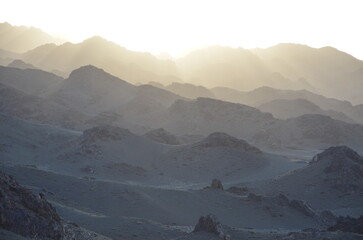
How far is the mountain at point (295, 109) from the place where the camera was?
169 m

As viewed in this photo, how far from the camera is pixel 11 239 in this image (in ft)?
63.2

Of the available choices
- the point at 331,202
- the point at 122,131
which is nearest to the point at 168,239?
the point at 331,202

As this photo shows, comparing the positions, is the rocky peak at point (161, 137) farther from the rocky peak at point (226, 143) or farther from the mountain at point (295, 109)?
the mountain at point (295, 109)

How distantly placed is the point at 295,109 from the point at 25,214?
15811 cm

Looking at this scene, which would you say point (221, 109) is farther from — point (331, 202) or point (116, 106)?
point (331, 202)

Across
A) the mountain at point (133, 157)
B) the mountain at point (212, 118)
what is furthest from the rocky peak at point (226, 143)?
the mountain at point (212, 118)

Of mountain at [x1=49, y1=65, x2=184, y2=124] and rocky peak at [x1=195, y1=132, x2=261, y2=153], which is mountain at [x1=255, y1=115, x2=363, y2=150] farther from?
mountain at [x1=49, y1=65, x2=184, y2=124]

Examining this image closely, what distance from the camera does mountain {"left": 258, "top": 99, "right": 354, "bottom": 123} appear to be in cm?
16875

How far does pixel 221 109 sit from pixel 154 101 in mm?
27442

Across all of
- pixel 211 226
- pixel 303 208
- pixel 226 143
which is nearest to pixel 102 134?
pixel 226 143

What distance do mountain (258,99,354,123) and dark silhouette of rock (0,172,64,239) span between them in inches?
5969

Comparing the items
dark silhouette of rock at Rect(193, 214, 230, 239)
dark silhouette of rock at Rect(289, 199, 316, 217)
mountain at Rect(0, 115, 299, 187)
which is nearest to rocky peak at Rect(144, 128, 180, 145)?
mountain at Rect(0, 115, 299, 187)

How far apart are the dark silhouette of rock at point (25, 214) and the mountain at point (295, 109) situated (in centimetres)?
15161

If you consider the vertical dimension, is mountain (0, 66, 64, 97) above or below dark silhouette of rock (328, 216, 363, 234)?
above
